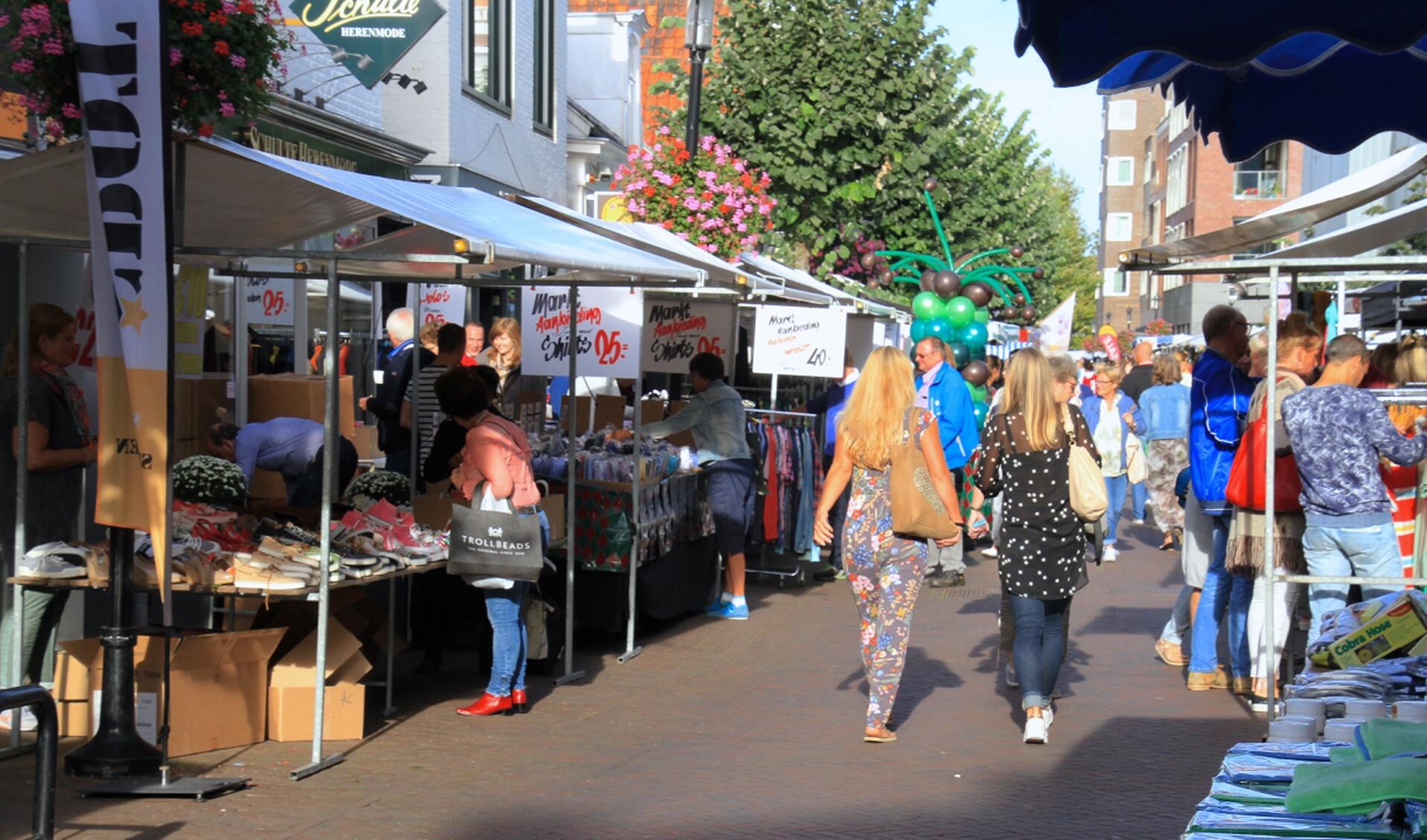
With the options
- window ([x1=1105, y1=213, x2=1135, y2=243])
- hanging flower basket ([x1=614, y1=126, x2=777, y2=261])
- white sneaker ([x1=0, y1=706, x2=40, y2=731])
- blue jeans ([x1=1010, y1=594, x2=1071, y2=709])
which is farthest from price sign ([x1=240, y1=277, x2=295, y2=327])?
window ([x1=1105, y1=213, x2=1135, y2=243])

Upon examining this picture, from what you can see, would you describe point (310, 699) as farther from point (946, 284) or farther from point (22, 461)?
point (946, 284)

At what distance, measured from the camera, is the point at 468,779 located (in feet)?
23.5

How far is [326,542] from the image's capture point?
7055 mm

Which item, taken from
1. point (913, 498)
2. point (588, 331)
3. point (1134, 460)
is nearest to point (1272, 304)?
point (913, 498)

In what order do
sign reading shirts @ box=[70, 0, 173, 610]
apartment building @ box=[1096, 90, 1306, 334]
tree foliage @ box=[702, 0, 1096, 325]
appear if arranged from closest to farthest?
sign reading shirts @ box=[70, 0, 173, 610], tree foliage @ box=[702, 0, 1096, 325], apartment building @ box=[1096, 90, 1306, 334]

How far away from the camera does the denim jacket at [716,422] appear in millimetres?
11734

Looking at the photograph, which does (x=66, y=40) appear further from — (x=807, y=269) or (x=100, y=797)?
(x=807, y=269)

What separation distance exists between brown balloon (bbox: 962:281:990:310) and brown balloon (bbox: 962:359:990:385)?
1657 millimetres

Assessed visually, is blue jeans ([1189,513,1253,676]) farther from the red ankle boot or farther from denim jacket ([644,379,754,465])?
the red ankle boot

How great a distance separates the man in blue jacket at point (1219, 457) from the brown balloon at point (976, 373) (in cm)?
835

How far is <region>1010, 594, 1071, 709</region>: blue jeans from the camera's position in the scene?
795 cm

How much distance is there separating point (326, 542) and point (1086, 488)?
3.66 m

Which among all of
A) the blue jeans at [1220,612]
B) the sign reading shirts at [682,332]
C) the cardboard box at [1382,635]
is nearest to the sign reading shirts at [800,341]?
the sign reading shirts at [682,332]

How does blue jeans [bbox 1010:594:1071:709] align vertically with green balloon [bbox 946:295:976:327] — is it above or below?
below
